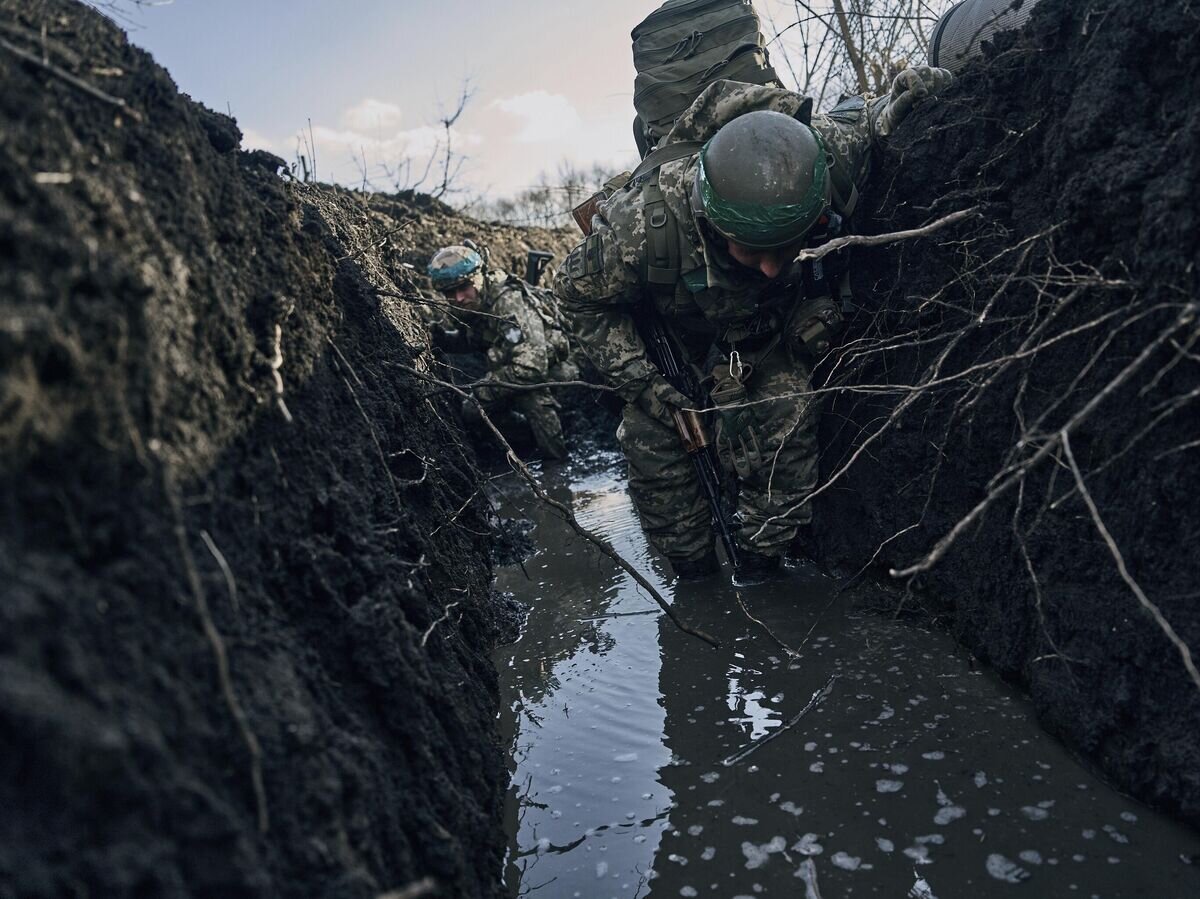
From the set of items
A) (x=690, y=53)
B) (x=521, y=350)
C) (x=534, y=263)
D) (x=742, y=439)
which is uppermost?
(x=690, y=53)

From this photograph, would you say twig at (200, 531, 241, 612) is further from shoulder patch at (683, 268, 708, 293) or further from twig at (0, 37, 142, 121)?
shoulder patch at (683, 268, 708, 293)

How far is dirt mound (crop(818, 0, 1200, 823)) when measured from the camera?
2.04 m

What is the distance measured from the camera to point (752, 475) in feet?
12.9

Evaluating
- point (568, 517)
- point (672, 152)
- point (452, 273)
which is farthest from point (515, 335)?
point (568, 517)

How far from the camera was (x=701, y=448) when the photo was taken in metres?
3.99

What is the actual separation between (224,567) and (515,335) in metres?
6.17

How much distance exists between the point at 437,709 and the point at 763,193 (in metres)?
2.13

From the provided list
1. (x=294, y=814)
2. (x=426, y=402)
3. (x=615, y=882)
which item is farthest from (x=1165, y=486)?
(x=426, y=402)

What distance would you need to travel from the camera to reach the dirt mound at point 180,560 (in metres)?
1.06

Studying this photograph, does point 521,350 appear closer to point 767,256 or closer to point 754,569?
point 754,569

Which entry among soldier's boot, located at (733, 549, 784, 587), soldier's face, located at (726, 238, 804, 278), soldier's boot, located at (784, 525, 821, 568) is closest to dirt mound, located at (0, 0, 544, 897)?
soldier's face, located at (726, 238, 804, 278)

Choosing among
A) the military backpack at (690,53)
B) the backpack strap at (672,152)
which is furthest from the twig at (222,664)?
the military backpack at (690,53)

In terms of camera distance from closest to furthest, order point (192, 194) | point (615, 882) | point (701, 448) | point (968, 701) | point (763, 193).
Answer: point (192, 194)
point (615, 882)
point (968, 701)
point (763, 193)
point (701, 448)

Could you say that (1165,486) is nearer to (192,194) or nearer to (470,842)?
(470,842)
